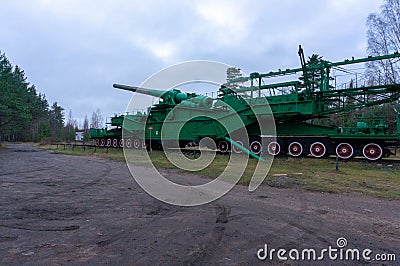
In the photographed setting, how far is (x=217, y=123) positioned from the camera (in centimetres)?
1970

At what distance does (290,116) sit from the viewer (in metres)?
16.8

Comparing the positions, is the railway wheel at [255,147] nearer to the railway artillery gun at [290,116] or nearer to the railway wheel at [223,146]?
the railway artillery gun at [290,116]

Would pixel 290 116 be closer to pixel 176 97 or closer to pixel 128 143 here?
pixel 176 97

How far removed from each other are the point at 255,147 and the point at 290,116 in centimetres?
280

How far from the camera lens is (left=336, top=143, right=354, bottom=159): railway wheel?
1505 centimetres

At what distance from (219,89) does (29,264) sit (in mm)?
16637

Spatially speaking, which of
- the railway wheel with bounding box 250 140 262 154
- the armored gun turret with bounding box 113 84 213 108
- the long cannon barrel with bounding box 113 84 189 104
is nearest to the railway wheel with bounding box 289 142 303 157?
the railway wheel with bounding box 250 140 262 154

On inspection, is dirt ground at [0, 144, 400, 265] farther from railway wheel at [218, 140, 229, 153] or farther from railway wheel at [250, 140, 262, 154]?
railway wheel at [218, 140, 229, 153]

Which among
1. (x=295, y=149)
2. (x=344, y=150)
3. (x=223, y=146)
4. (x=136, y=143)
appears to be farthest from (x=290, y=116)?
(x=136, y=143)

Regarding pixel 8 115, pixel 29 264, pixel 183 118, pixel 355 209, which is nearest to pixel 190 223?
pixel 29 264

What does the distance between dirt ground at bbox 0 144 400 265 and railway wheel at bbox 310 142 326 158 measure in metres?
9.22

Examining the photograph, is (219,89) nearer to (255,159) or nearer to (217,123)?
(217,123)

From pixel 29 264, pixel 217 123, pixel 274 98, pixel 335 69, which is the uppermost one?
pixel 335 69

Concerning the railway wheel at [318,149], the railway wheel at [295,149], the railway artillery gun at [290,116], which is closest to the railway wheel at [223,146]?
the railway artillery gun at [290,116]
